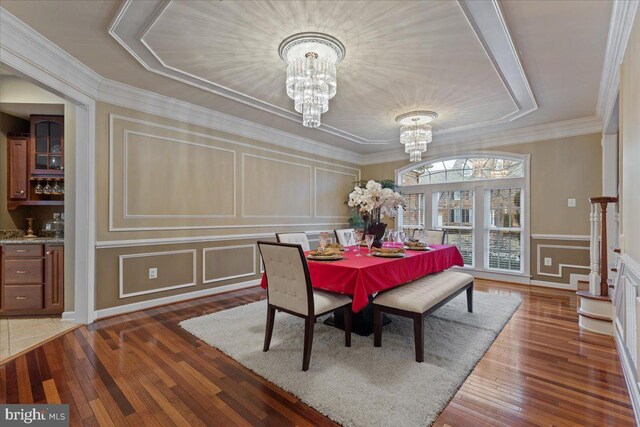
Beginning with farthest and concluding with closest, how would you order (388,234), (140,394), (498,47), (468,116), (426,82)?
1. (468,116)
2. (388,234)
3. (426,82)
4. (498,47)
5. (140,394)

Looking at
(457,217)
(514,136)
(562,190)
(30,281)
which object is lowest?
(30,281)

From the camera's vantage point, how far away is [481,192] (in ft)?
18.0

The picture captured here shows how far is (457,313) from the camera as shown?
3393 mm

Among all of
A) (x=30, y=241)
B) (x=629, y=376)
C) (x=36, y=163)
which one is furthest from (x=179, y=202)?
(x=629, y=376)

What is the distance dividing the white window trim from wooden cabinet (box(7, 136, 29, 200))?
19.4 feet

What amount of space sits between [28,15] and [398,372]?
3628mm

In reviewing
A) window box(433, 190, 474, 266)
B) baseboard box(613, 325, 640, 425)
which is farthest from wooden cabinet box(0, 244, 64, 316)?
window box(433, 190, 474, 266)

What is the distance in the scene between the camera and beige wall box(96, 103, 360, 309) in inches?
133

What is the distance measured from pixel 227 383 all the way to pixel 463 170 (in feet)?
17.4

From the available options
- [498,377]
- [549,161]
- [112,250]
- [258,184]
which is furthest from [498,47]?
[112,250]

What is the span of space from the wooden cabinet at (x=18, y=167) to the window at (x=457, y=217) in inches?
250

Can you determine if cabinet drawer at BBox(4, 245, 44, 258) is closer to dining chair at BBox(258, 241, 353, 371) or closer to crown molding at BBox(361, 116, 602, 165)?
dining chair at BBox(258, 241, 353, 371)

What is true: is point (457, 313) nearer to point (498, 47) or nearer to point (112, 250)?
point (498, 47)

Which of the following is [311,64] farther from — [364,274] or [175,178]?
[175,178]
